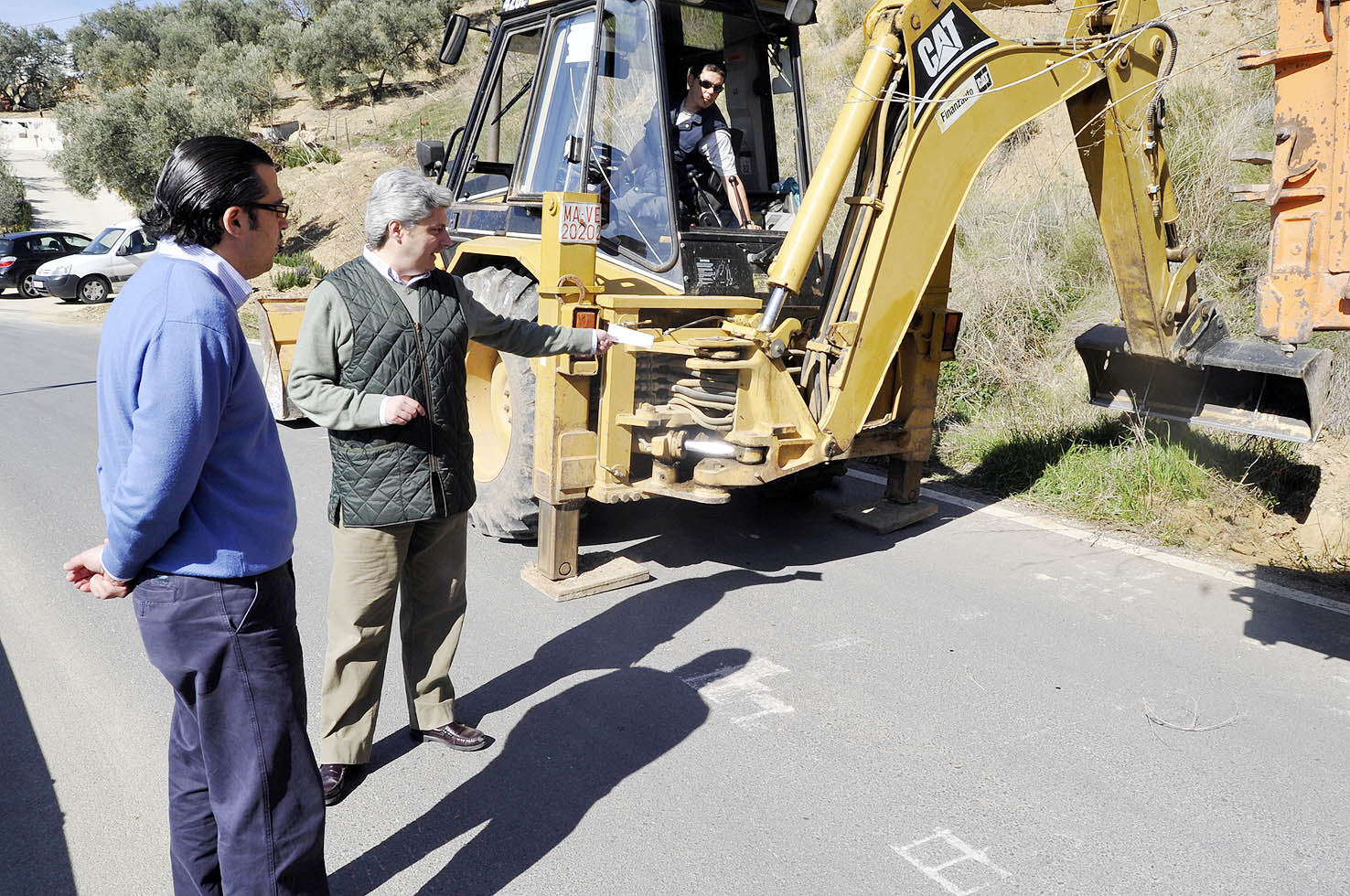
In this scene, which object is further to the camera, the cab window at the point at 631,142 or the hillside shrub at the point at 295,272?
the hillside shrub at the point at 295,272

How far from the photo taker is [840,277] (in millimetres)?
5219

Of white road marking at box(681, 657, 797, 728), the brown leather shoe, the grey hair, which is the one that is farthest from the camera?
white road marking at box(681, 657, 797, 728)

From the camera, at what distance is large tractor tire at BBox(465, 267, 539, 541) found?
540cm

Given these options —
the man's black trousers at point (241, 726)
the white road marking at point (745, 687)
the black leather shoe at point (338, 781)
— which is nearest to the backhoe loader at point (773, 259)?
the white road marking at point (745, 687)

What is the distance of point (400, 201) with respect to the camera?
10.5 ft

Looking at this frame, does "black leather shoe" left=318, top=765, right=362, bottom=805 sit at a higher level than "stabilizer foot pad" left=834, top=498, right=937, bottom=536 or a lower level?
lower

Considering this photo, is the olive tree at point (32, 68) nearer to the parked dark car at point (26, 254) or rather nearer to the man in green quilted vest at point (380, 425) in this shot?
the parked dark car at point (26, 254)

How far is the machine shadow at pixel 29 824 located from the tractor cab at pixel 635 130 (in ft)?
10.0

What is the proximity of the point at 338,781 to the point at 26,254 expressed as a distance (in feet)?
77.6

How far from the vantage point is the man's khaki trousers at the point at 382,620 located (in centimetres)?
334

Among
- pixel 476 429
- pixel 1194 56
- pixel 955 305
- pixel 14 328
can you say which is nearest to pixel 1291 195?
pixel 476 429

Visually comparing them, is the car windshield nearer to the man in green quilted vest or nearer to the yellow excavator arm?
the yellow excavator arm

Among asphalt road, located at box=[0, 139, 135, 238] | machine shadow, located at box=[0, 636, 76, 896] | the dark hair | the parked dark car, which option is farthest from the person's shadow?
asphalt road, located at box=[0, 139, 135, 238]

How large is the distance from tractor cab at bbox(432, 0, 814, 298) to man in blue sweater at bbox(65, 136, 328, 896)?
9.93ft
